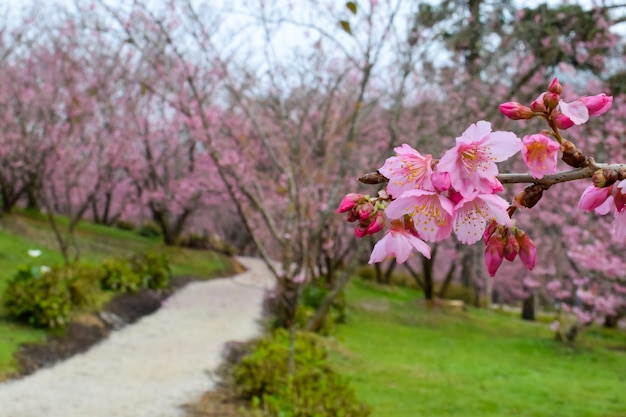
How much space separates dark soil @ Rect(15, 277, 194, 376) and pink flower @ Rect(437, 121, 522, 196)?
6.05m

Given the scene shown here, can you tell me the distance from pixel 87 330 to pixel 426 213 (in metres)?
7.73

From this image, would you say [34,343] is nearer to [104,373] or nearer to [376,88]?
[104,373]

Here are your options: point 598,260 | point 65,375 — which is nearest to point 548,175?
point 65,375

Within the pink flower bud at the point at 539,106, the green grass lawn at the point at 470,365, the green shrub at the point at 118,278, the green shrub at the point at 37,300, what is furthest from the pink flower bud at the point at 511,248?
the green shrub at the point at 118,278

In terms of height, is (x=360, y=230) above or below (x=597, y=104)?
below

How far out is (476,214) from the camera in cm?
101

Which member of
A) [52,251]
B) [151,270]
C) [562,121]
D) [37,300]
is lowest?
[37,300]

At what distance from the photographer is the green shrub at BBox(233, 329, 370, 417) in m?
4.45

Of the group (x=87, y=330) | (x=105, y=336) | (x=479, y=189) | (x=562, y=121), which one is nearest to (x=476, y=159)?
(x=479, y=189)

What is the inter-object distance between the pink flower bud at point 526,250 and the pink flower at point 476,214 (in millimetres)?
39

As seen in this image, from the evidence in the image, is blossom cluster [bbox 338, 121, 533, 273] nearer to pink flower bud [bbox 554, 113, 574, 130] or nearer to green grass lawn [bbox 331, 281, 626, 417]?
pink flower bud [bbox 554, 113, 574, 130]

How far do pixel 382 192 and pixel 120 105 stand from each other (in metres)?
14.7

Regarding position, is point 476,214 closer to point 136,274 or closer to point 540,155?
point 540,155

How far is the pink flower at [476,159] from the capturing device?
3.03 feet
